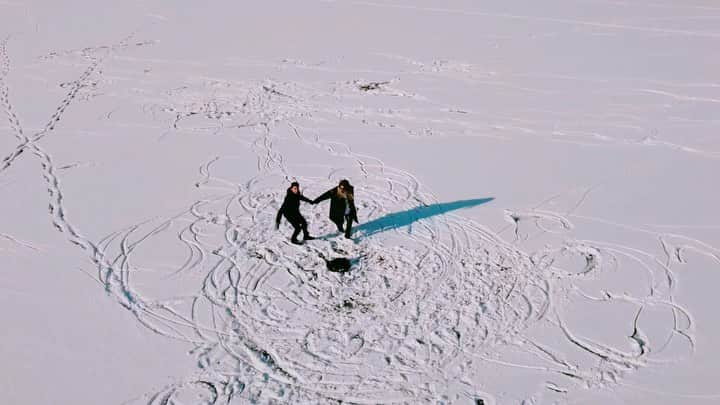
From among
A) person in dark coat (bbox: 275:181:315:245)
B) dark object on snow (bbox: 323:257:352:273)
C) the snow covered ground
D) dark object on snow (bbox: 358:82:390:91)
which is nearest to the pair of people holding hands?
person in dark coat (bbox: 275:181:315:245)

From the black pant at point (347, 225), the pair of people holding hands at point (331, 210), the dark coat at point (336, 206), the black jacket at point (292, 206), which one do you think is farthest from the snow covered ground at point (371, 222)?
the black jacket at point (292, 206)

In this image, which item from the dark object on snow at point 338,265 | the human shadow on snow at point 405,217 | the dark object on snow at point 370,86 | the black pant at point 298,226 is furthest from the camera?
the dark object on snow at point 370,86

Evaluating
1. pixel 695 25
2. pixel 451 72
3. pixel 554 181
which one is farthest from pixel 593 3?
pixel 554 181

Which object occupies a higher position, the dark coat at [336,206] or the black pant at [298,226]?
the dark coat at [336,206]

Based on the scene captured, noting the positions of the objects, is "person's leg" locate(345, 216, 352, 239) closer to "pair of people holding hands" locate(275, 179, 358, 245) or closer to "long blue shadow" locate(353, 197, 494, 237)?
"pair of people holding hands" locate(275, 179, 358, 245)

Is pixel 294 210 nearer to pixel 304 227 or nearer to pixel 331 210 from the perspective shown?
pixel 304 227

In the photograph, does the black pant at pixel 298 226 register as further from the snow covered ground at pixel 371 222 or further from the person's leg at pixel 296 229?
the snow covered ground at pixel 371 222
